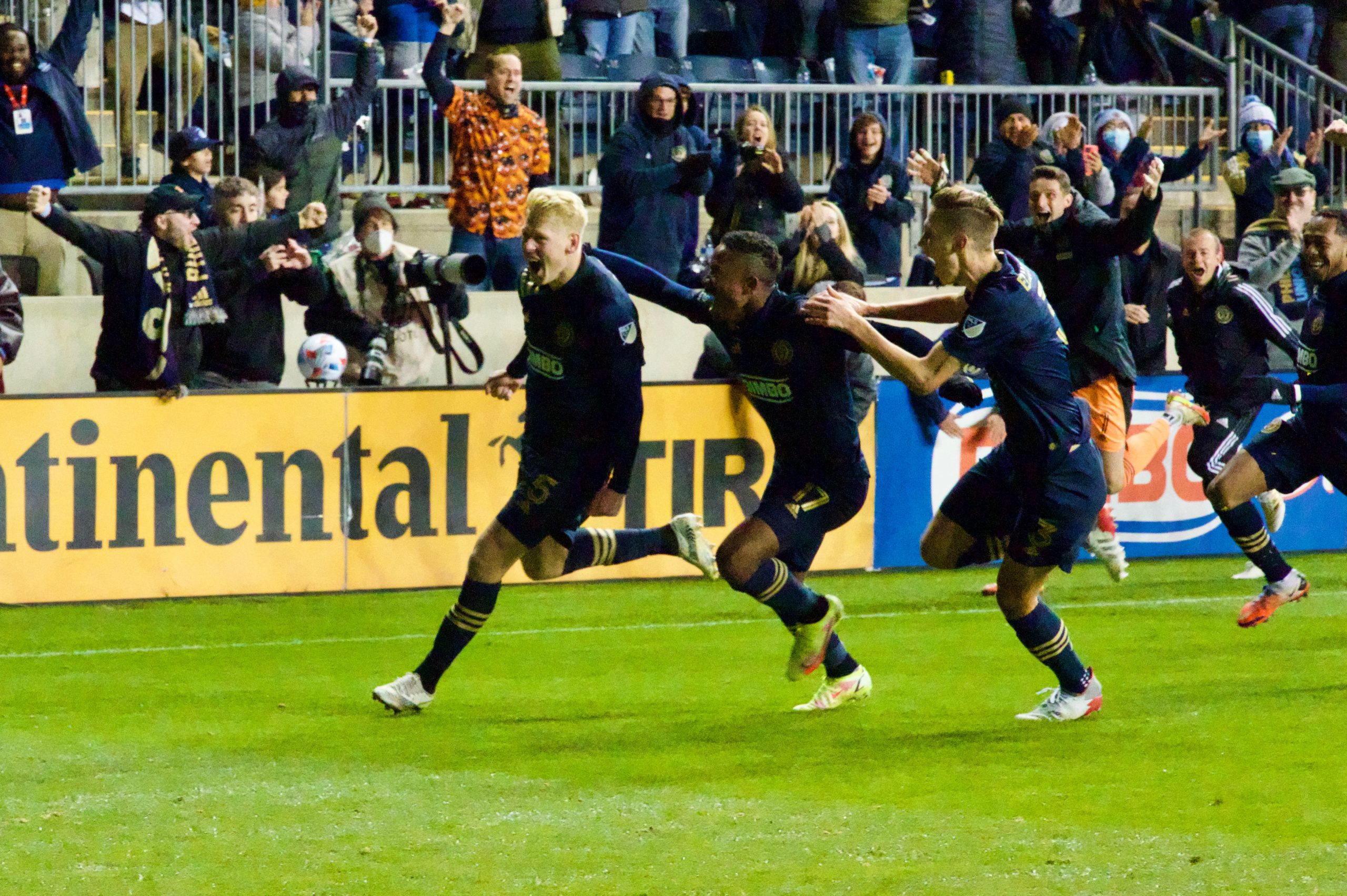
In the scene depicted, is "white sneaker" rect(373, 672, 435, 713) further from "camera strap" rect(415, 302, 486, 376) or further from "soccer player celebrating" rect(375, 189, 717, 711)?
"camera strap" rect(415, 302, 486, 376)

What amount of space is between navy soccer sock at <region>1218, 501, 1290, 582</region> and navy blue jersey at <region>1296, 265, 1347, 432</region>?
0.76 m

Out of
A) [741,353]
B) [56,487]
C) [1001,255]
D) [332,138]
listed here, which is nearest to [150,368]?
[56,487]

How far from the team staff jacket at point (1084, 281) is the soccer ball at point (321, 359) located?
12.4ft

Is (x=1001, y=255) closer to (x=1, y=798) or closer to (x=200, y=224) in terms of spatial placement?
(x=1, y=798)

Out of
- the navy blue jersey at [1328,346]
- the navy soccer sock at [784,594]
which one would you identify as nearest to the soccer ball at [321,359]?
the navy soccer sock at [784,594]

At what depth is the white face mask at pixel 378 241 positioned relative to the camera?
11.3 m

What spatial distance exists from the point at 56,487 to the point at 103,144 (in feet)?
11.6

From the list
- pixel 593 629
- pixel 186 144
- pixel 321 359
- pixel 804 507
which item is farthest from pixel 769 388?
pixel 186 144

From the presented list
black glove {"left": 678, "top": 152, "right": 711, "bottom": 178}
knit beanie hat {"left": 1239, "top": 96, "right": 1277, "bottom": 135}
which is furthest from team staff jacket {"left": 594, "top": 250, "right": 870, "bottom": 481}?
knit beanie hat {"left": 1239, "top": 96, "right": 1277, "bottom": 135}

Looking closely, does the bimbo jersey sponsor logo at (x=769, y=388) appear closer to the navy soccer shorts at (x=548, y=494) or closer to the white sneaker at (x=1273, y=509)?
the navy soccer shorts at (x=548, y=494)

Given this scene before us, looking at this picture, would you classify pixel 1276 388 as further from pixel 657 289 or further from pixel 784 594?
pixel 657 289

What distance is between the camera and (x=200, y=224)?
38.5 ft

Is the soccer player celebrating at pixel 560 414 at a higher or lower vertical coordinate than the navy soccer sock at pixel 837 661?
higher

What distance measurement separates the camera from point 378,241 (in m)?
11.3
